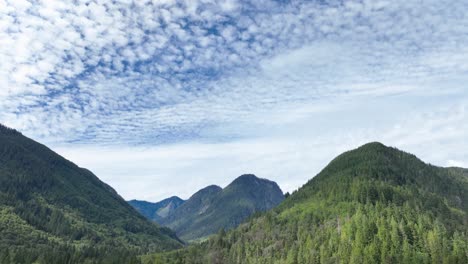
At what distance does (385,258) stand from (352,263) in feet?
57.5

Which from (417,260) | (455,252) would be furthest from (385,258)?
(455,252)

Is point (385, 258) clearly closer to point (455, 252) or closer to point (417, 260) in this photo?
point (417, 260)

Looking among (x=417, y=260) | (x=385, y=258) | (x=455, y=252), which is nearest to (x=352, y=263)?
(x=385, y=258)

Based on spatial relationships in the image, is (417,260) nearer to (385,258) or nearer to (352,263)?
(385,258)

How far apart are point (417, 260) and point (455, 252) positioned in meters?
20.8

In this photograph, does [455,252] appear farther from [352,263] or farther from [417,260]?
[352,263]

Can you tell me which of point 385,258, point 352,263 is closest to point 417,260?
point 385,258

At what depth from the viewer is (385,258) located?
655 ft

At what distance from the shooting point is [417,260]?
19800cm

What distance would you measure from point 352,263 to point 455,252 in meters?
54.2

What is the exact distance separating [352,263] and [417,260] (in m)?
33.6

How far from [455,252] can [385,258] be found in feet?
120

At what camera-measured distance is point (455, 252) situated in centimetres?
19888
